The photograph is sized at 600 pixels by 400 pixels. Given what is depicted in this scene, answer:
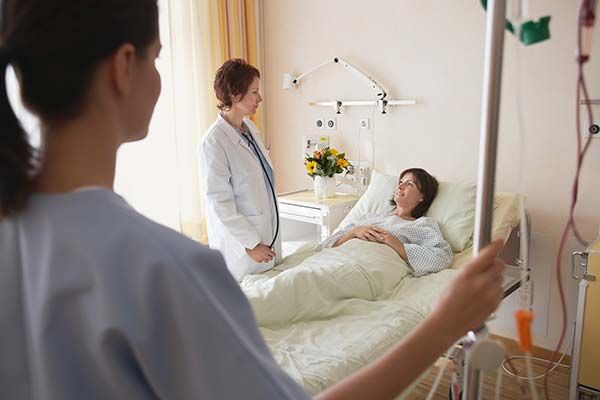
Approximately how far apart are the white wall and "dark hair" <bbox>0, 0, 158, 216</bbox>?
5.72ft

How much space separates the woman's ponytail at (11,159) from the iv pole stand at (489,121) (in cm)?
55

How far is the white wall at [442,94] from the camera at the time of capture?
2336mm

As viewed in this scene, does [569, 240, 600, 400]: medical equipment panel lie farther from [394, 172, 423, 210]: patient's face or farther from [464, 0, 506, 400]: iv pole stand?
[464, 0, 506, 400]: iv pole stand

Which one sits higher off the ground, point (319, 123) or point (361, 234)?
point (319, 123)

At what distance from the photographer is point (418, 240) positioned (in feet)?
7.63

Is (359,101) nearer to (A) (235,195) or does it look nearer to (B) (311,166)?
(B) (311,166)

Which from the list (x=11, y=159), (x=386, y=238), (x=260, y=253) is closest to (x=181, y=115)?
(x=260, y=253)

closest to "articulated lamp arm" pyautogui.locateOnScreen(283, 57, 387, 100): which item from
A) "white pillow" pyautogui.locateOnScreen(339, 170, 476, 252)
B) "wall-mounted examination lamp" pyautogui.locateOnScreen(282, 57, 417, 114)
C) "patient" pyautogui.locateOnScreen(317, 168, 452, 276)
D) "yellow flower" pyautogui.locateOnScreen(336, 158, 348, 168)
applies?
"wall-mounted examination lamp" pyautogui.locateOnScreen(282, 57, 417, 114)

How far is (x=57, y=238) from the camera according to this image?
454mm

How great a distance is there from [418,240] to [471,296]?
5.82 ft

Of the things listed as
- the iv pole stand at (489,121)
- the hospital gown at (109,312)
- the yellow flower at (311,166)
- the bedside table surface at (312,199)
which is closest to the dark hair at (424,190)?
the bedside table surface at (312,199)

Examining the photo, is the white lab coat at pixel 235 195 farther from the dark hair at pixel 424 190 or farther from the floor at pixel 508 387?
the floor at pixel 508 387

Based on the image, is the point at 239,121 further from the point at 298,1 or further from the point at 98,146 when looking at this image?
the point at 98,146

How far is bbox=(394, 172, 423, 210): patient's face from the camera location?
2547 mm
